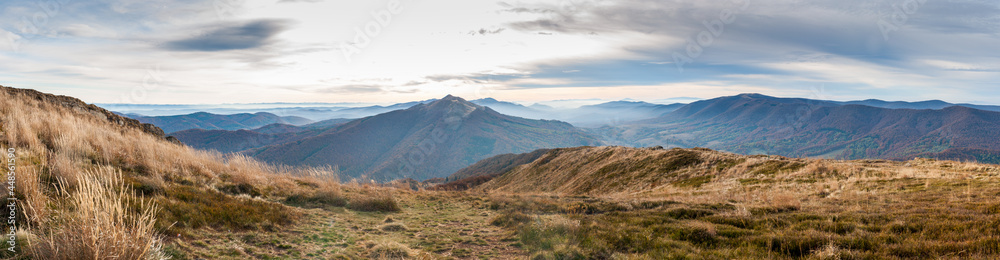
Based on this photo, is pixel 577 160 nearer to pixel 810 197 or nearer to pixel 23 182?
pixel 810 197

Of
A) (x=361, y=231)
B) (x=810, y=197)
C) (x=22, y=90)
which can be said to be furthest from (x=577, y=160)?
(x=22, y=90)

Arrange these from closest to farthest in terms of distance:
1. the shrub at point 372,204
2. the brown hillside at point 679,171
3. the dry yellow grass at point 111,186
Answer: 1. the dry yellow grass at point 111,186
2. the shrub at point 372,204
3. the brown hillside at point 679,171

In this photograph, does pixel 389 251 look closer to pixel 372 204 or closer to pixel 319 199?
pixel 372 204

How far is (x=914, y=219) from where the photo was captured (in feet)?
24.2

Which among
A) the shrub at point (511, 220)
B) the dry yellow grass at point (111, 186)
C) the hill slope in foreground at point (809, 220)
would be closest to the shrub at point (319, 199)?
the dry yellow grass at point (111, 186)

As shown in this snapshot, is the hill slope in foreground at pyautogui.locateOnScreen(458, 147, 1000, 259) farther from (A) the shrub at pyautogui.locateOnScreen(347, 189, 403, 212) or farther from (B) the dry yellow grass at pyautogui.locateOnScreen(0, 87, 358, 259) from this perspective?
(B) the dry yellow grass at pyautogui.locateOnScreen(0, 87, 358, 259)

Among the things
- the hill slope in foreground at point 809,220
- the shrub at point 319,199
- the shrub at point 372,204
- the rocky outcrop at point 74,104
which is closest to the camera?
the hill slope in foreground at point 809,220

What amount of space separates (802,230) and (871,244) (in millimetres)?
1356

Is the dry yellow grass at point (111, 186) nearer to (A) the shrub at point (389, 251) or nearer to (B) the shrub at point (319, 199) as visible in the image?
(B) the shrub at point (319, 199)

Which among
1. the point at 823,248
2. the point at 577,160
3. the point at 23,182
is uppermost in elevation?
the point at 23,182

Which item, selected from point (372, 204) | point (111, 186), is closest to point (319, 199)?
point (372, 204)

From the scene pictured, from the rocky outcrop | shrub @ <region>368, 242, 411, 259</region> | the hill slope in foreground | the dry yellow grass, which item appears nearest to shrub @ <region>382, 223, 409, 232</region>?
Answer: shrub @ <region>368, 242, 411, 259</region>

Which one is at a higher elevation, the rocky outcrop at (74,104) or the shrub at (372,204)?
the rocky outcrop at (74,104)

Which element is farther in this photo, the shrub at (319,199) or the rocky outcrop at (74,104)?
the rocky outcrop at (74,104)
